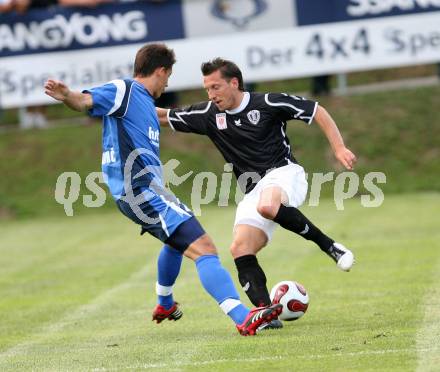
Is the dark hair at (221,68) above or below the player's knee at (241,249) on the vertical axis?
above

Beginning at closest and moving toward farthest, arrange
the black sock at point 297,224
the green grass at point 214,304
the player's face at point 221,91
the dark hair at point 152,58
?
the green grass at point 214,304
the dark hair at point 152,58
the black sock at point 297,224
the player's face at point 221,91

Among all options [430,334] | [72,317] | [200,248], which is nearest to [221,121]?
[200,248]

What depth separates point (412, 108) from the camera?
21.5 meters

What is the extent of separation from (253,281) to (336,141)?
1.21 metres

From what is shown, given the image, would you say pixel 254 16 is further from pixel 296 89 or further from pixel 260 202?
pixel 260 202

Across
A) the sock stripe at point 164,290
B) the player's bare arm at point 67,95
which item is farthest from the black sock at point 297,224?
the player's bare arm at point 67,95

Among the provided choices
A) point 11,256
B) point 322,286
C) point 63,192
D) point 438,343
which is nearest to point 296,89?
point 63,192

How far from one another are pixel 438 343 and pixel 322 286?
147 inches

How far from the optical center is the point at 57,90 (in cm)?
727

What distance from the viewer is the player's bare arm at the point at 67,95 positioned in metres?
7.27

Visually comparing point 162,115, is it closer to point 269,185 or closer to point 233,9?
point 269,185

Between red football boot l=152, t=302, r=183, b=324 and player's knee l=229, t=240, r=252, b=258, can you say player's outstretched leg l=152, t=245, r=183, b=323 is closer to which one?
red football boot l=152, t=302, r=183, b=324

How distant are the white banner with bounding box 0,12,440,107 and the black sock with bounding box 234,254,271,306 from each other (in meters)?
12.3

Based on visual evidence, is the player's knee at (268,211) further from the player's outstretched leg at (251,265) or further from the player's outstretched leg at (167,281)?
the player's outstretched leg at (167,281)
